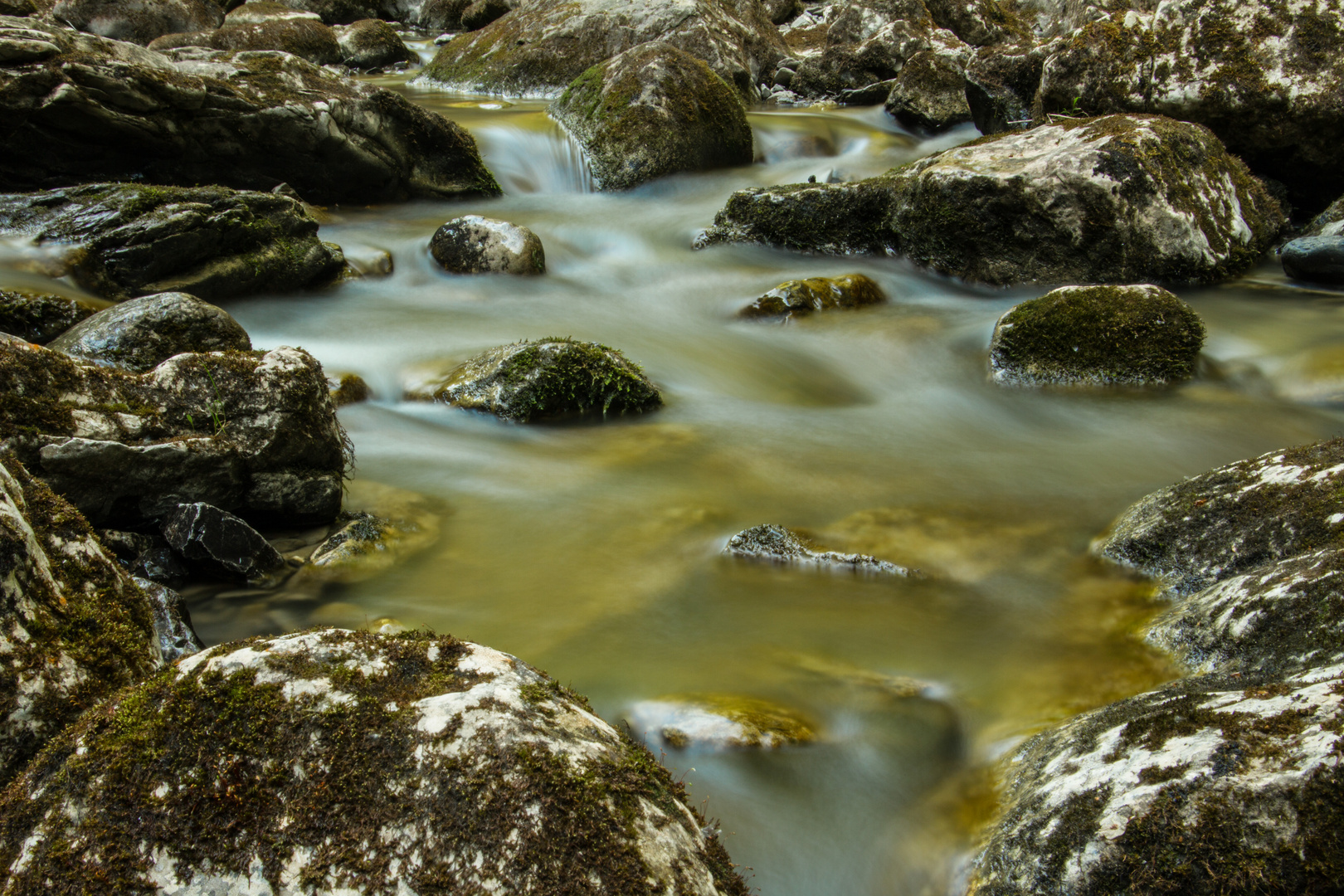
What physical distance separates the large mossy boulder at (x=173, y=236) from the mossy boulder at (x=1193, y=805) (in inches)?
277

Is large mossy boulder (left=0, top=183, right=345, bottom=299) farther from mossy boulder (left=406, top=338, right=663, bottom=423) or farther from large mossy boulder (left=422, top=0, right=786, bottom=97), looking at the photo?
large mossy boulder (left=422, top=0, right=786, bottom=97)

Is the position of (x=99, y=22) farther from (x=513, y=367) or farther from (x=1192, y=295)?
(x=1192, y=295)

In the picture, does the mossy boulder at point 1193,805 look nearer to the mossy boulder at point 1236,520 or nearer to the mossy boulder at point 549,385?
the mossy boulder at point 1236,520

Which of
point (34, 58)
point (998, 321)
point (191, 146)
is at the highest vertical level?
point (34, 58)

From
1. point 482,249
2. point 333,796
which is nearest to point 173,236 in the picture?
point 482,249

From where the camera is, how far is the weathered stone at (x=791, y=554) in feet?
14.1

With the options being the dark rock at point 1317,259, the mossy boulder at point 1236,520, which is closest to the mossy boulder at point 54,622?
the mossy boulder at point 1236,520

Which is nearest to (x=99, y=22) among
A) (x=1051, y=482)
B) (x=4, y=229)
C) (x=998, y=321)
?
(x=4, y=229)

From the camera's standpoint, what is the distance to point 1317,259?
816cm

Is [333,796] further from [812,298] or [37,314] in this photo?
[812,298]

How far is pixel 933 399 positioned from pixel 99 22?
2531cm

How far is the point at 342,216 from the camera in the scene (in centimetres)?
1023

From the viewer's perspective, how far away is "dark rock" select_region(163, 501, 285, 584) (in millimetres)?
3852

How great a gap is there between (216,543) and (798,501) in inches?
129
